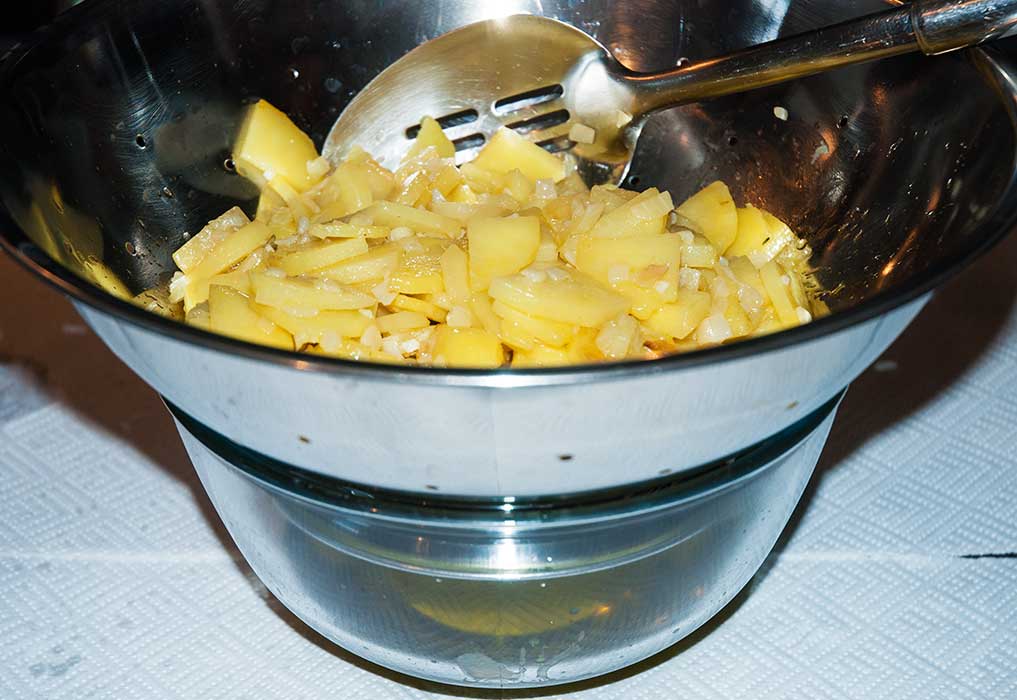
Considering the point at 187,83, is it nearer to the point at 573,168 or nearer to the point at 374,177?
the point at 374,177

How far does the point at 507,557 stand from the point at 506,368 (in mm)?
183

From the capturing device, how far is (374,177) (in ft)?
3.42

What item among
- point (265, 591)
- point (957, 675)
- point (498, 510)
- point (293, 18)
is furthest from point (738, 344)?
point (293, 18)

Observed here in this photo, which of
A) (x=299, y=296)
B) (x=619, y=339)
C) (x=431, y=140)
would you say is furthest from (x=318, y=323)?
(x=431, y=140)

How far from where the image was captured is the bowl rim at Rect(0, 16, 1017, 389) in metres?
0.55

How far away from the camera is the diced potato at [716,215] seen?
40.0 inches

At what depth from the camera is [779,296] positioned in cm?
92

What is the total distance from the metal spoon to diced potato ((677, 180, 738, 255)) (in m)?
0.09

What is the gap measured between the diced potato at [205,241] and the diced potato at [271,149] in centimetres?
6

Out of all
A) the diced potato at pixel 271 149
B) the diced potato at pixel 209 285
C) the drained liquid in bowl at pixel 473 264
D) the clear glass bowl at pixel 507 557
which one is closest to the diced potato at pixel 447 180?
the drained liquid in bowl at pixel 473 264

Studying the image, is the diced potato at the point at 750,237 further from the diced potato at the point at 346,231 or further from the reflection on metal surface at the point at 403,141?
the diced potato at the point at 346,231

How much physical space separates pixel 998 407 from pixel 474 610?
662 millimetres

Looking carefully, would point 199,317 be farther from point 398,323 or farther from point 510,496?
point 510,496

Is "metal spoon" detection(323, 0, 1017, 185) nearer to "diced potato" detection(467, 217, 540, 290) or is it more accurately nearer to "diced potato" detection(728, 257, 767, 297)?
"diced potato" detection(728, 257, 767, 297)
